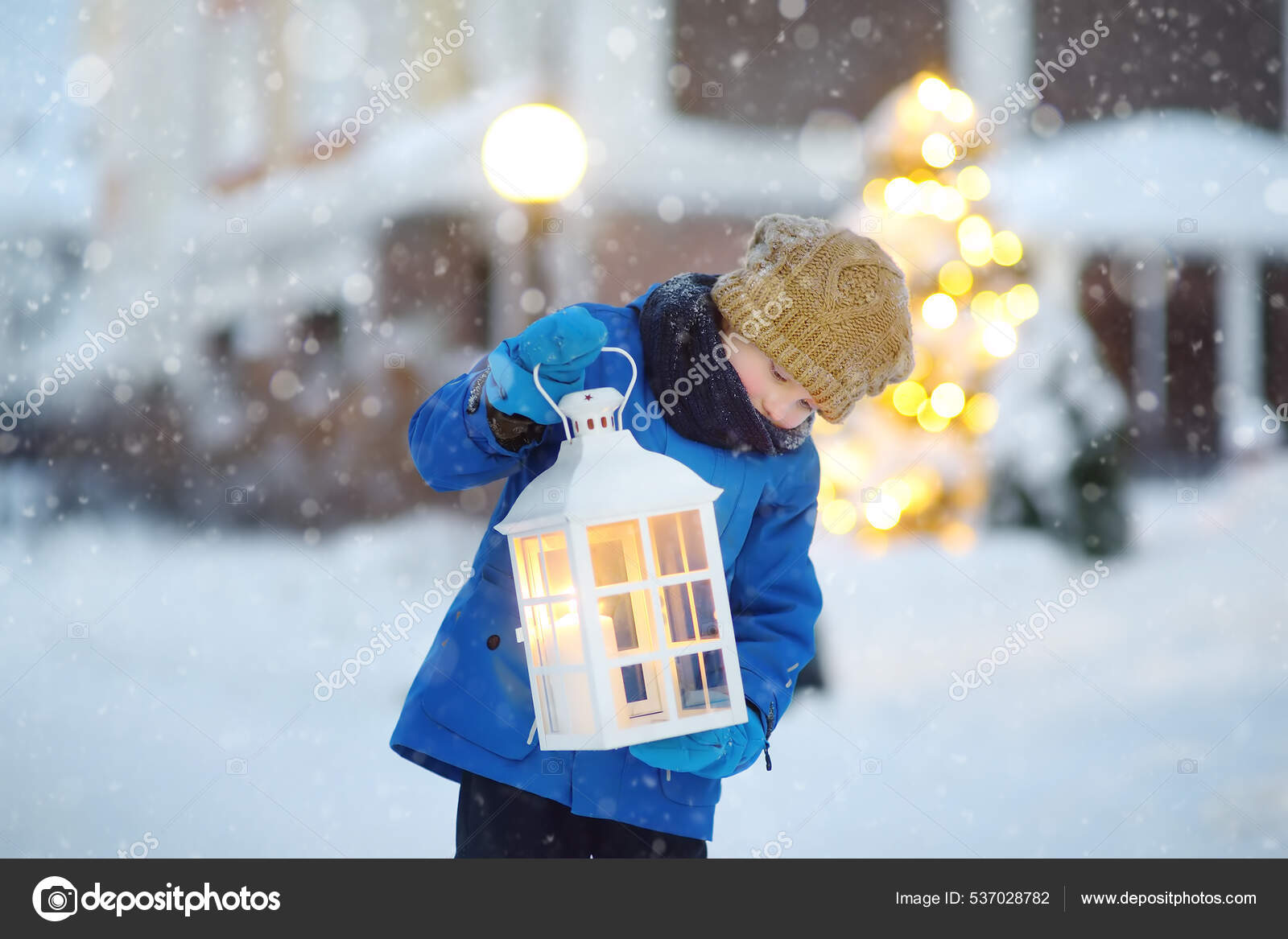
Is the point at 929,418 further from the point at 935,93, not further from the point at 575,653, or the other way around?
the point at 575,653

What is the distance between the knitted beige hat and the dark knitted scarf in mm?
36

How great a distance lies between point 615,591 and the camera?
0.91 metres

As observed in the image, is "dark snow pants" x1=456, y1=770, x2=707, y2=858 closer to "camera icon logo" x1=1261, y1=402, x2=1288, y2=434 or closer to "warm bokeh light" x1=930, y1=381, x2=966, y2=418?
"warm bokeh light" x1=930, y1=381, x2=966, y2=418

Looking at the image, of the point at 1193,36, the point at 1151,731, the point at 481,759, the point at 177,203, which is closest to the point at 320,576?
the point at 177,203

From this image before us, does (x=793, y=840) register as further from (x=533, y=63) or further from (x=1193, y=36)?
(x=1193, y=36)

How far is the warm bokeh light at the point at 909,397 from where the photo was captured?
3297mm

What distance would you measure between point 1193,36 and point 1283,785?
3467mm

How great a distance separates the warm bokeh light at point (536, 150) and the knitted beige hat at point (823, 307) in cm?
199

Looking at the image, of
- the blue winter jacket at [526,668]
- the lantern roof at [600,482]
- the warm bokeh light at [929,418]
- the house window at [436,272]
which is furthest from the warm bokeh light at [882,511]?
the lantern roof at [600,482]

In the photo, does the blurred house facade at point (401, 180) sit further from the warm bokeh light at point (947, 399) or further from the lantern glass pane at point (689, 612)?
the lantern glass pane at point (689, 612)

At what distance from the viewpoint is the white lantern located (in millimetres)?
884

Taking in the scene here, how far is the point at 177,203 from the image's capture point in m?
3.95
